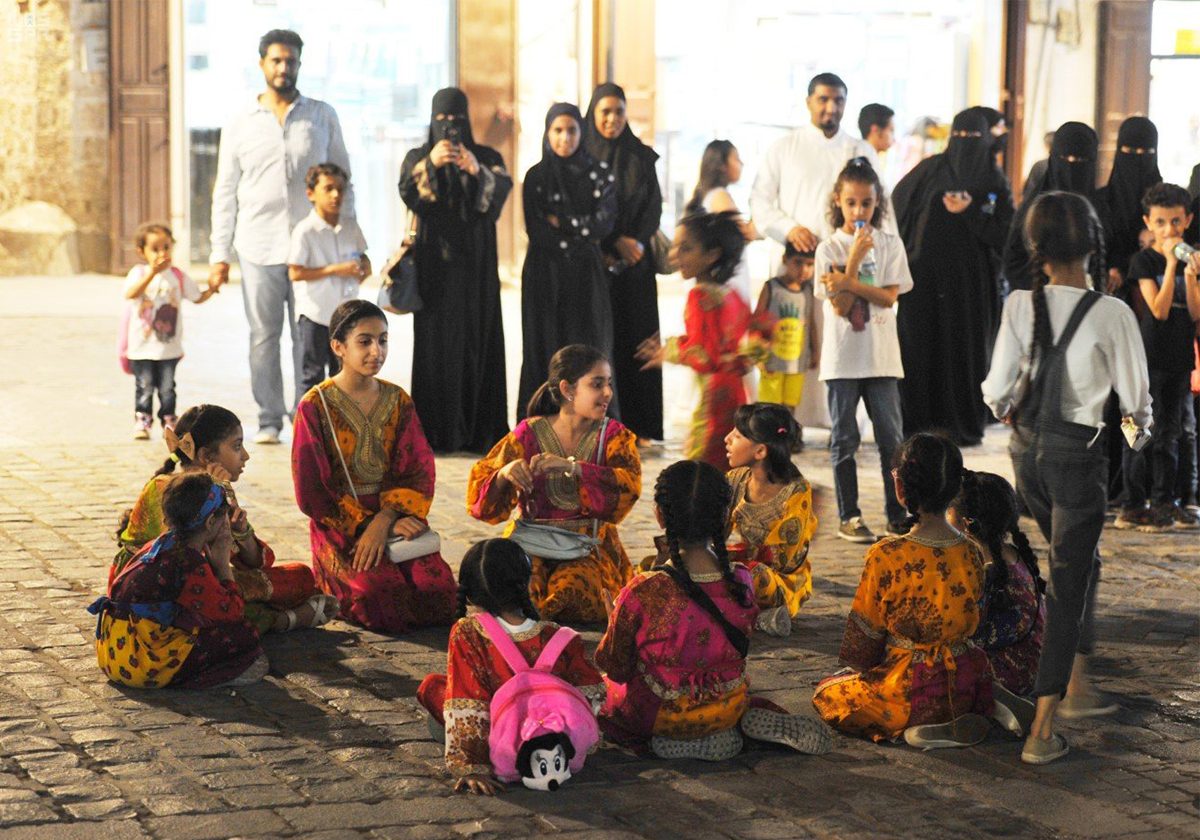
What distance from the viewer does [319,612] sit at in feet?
20.7

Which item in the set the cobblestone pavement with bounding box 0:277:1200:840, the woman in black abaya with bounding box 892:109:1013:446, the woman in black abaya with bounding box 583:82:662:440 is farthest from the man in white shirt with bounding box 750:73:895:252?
the cobblestone pavement with bounding box 0:277:1200:840

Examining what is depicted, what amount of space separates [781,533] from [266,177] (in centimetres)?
493

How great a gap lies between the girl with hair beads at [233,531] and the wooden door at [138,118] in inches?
553

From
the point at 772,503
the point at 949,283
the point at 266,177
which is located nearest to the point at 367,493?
the point at 772,503

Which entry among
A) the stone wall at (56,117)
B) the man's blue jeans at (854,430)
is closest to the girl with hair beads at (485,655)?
the man's blue jeans at (854,430)

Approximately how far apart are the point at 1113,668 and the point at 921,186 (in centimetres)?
515

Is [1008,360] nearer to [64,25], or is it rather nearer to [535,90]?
[535,90]

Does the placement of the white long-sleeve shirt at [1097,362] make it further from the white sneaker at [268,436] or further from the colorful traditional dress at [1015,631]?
the white sneaker at [268,436]

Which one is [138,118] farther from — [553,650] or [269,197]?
[553,650]

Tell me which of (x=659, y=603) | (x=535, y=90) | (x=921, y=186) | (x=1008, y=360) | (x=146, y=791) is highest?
(x=535, y=90)

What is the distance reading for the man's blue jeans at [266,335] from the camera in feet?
33.8

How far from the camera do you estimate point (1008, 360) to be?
4.98m

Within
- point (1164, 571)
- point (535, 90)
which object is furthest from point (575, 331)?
point (535, 90)

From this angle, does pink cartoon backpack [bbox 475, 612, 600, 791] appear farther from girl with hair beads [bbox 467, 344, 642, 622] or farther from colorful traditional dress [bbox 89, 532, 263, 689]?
girl with hair beads [bbox 467, 344, 642, 622]
